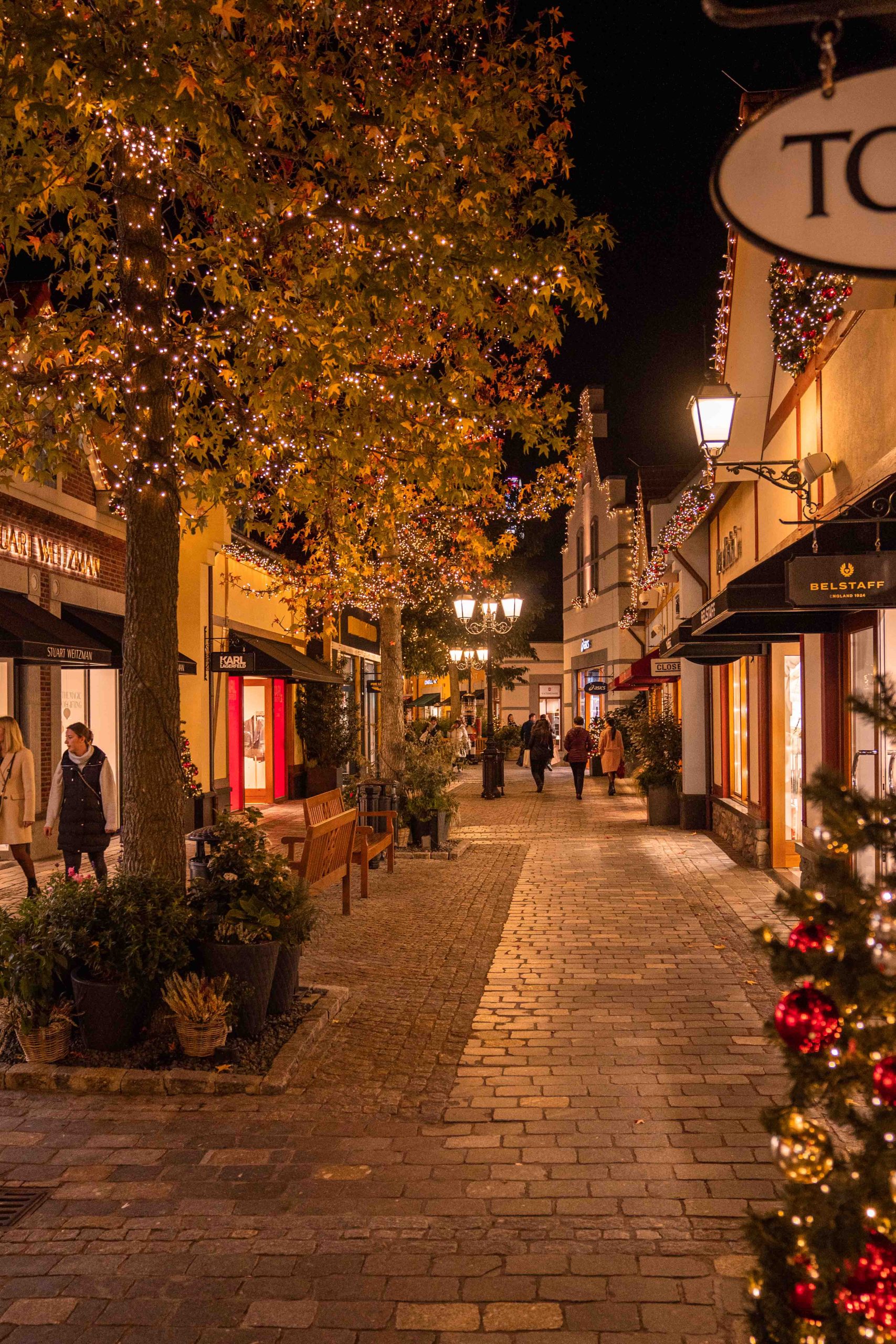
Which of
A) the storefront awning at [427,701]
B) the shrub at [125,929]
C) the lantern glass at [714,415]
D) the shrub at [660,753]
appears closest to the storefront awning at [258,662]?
the shrub at [660,753]

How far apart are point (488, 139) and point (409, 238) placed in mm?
965

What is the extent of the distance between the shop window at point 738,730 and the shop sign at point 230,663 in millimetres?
8088

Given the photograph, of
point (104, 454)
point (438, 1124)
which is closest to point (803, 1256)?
point (438, 1124)

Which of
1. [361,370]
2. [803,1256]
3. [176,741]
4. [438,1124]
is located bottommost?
[438,1124]

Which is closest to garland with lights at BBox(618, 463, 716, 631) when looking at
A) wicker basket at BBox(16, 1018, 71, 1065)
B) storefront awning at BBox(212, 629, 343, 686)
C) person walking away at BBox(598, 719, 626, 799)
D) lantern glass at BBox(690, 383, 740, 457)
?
lantern glass at BBox(690, 383, 740, 457)

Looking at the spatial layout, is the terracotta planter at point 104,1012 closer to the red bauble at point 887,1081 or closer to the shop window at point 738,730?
the red bauble at point 887,1081

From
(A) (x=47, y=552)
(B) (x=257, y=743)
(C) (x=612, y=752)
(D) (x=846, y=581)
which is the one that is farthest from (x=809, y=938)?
(C) (x=612, y=752)

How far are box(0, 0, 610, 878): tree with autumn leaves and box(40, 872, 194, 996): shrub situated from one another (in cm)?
42

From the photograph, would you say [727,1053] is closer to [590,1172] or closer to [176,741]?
[590,1172]

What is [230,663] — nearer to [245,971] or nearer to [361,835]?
[361,835]

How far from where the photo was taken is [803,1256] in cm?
247

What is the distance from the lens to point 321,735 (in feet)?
80.2

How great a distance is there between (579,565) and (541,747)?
59.7 feet

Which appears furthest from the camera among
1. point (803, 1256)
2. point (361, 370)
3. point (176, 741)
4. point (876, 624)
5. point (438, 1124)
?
point (361, 370)
